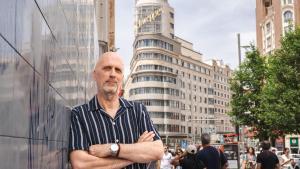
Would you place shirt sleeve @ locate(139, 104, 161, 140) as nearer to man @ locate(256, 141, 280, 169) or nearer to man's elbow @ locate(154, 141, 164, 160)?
man's elbow @ locate(154, 141, 164, 160)

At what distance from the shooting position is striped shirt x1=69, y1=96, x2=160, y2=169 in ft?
8.02

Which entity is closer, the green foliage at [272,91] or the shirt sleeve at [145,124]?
the shirt sleeve at [145,124]

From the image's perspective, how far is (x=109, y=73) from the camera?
2.55 meters

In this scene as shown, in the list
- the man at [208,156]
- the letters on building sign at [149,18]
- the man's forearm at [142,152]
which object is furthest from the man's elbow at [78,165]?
the letters on building sign at [149,18]

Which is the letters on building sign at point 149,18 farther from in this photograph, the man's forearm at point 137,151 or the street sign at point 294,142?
the man's forearm at point 137,151

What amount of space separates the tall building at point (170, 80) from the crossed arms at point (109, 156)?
269 feet

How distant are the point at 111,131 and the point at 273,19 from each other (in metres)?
72.9

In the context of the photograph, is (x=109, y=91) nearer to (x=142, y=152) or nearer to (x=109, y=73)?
(x=109, y=73)

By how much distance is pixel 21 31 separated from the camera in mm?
2414

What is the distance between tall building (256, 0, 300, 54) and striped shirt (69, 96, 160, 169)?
2426 inches

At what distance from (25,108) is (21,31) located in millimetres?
402

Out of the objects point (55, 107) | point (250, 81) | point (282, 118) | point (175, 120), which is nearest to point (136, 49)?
point (175, 120)

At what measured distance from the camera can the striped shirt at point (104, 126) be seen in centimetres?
244

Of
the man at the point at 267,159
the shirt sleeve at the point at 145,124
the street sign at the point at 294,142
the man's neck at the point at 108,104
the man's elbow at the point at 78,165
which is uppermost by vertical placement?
the man's neck at the point at 108,104
